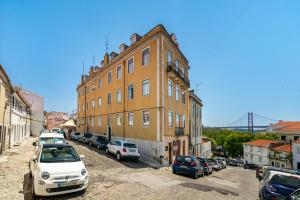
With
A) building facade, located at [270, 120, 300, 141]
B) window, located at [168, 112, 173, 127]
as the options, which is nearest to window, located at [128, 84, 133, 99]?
window, located at [168, 112, 173, 127]

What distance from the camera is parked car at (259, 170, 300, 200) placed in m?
8.21

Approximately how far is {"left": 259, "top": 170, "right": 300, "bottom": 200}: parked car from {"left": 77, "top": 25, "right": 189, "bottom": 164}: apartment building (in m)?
9.90

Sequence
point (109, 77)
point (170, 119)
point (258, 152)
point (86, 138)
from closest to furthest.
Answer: point (170, 119) < point (86, 138) < point (109, 77) < point (258, 152)

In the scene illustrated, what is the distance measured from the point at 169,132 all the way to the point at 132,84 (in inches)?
262

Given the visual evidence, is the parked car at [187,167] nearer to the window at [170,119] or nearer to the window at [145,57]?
the window at [170,119]

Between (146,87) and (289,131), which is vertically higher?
(146,87)

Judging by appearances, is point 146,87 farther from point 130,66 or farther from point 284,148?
point 284,148

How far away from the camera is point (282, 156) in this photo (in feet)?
151

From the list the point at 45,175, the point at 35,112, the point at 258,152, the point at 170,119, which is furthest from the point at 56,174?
the point at 258,152

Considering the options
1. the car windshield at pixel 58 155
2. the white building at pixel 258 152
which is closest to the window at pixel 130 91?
the car windshield at pixel 58 155

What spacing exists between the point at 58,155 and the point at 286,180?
946 centimetres

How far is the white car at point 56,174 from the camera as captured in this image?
271 inches

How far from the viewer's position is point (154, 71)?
20469mm

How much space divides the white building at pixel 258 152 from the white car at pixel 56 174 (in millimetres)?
54098
